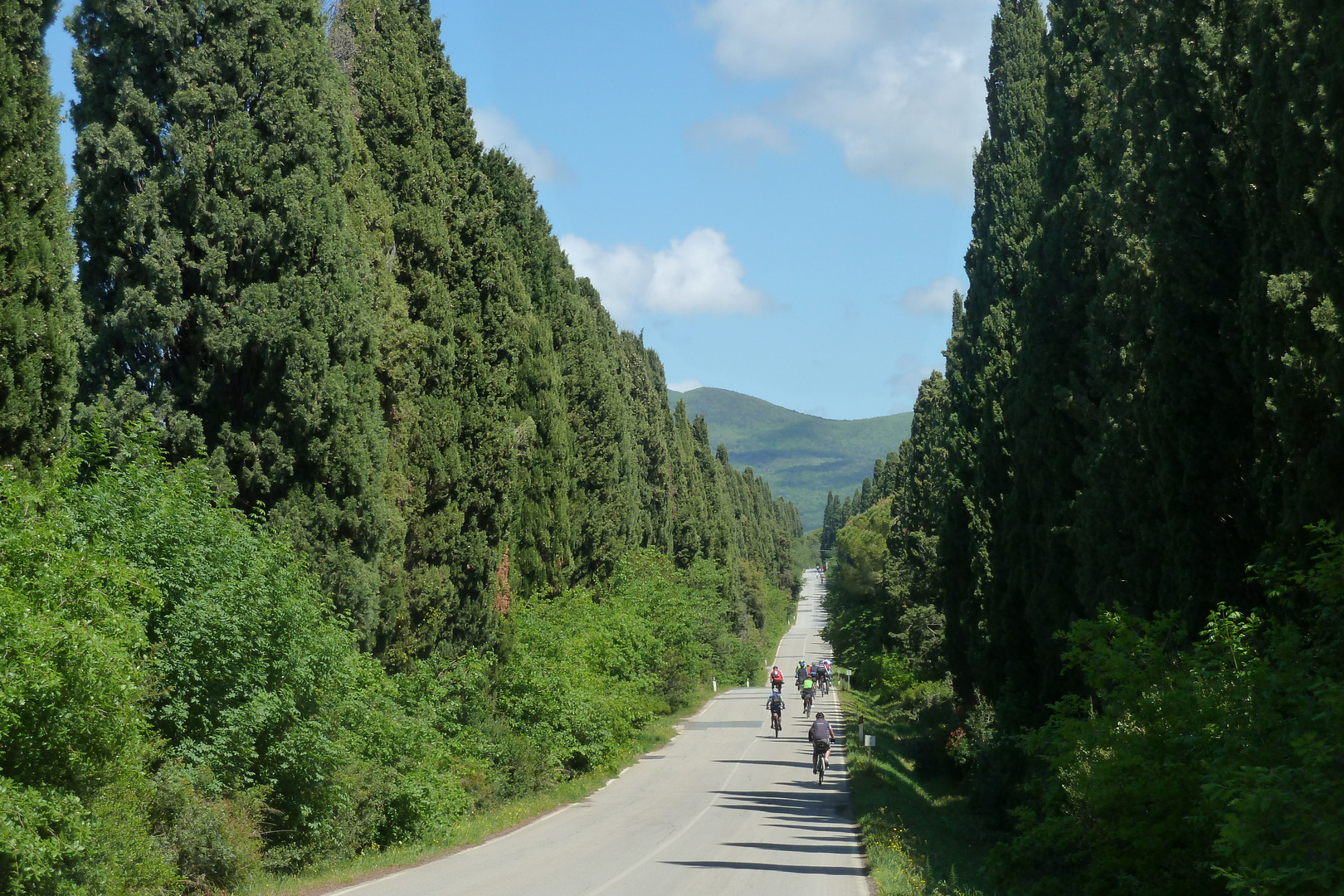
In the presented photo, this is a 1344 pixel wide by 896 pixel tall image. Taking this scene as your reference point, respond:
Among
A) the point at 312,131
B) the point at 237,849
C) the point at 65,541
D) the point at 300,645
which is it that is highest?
the point at 312,131

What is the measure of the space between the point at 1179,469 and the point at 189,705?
36.8 ft

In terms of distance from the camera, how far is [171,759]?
1269 cm

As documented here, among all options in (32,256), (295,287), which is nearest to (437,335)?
(295,287)

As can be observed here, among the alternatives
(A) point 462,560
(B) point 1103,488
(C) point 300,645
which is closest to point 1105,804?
(B) point 1103,488

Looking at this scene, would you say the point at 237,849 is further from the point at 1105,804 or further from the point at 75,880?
the point at 1105,804

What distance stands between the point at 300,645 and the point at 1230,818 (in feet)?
35.9

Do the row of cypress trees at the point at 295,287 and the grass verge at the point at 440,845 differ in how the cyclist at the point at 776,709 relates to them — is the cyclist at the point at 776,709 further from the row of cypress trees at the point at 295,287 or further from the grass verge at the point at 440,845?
the row of cypress trees at the point at 295,287

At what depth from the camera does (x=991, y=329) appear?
2764 cm

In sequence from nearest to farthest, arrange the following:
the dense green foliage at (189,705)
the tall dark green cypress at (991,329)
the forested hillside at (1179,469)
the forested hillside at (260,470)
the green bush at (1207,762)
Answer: the green bush at (1207,762)
the forested hillside at (1179,469)
the dense green foliage at (189,705)
the forested hillside at (260,470)
the tall dark green cypress at (991,329)

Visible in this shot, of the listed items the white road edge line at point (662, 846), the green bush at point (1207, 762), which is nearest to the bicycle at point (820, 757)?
the white road edge line at point (662, 846)

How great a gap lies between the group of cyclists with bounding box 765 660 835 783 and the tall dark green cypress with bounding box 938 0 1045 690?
4.04 m

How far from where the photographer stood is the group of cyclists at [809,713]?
95.8ft

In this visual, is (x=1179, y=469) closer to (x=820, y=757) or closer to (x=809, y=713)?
(x=820, y=757)

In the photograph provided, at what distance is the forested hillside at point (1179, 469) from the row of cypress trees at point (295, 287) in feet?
31.9
